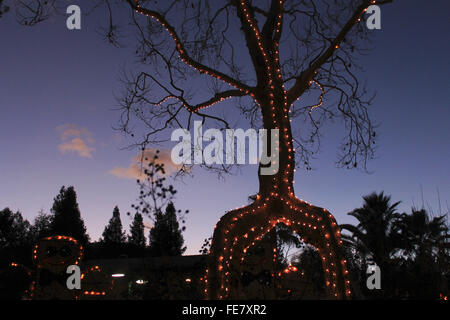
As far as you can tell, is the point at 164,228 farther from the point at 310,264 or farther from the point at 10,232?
the point at 10,232

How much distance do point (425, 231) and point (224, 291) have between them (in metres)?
2.79

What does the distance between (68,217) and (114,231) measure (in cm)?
1219

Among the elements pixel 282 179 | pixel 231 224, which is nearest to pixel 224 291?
pixel 231 224

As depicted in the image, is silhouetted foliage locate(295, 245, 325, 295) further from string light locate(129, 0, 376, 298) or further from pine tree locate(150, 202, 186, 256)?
pine tree locate(150, 202, 186, 256)

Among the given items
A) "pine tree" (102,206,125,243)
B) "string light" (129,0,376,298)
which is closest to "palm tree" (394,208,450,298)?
"string light" (129,0,376,298)

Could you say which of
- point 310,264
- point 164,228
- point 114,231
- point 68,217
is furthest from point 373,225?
point 114,231

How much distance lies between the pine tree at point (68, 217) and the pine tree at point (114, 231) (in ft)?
31.9

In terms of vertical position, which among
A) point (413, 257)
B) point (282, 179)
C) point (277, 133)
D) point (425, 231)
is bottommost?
point (413, 257)

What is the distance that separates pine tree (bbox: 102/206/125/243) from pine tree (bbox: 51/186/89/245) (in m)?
9.73

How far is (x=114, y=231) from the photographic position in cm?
5050

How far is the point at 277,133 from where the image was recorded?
20.9ft

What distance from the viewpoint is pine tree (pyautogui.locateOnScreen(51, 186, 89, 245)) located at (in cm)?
3788
